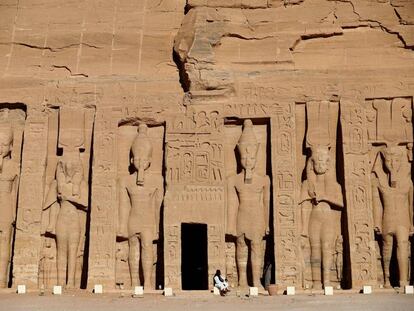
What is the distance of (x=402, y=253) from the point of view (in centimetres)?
1363

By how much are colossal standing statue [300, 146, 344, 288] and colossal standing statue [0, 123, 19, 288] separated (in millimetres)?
6179

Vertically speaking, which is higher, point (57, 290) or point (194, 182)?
point (194, 182)

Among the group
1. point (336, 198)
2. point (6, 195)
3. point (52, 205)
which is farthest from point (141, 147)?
point (336, 198)

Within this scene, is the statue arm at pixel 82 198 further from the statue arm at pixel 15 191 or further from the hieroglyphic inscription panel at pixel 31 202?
the statue arm at pixel 15 191

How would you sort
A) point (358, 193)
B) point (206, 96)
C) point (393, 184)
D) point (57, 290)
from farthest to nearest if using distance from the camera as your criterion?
point (206, 96) < point (393, 184) < point (358, 193) < point (57, 290)

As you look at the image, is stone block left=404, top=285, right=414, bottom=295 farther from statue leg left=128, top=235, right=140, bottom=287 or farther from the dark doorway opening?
the dark doorway opening

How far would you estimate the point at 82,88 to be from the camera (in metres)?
15.0

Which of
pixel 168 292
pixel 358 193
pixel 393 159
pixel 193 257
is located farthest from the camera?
pixel 193 257

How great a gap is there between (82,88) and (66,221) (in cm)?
295

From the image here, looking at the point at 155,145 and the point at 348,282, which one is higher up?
the point at 155,145

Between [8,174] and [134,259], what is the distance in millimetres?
3334

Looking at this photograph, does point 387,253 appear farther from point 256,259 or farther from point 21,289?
point 21,289

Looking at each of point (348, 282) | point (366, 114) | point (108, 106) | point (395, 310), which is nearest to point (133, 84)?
point (108, 106)

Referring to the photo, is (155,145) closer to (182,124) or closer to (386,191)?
(182,124)
